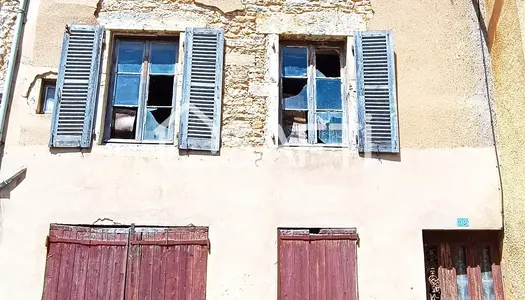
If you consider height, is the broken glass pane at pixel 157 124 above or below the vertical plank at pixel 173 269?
above

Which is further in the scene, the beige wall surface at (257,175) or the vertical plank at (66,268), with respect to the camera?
the beige wall surface at (257,175)

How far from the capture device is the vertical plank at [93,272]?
519 centimetres

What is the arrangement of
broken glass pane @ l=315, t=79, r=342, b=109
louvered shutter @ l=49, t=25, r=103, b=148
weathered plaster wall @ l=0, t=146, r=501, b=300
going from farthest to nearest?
broken glass pane @ l=315, t=79, r=342, b=109
louvered shutter @ l=49, t=25, r=103, b=148
weathered plaster wall @ l=0, t=146, r=501, b=300

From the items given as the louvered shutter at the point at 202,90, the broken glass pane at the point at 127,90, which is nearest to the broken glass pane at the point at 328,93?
the louvered shutter at the point at 202,90

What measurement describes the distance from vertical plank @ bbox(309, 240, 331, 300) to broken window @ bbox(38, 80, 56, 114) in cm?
309

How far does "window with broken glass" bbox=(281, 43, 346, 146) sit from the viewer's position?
232 inches

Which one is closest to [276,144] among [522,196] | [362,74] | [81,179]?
[362,74]

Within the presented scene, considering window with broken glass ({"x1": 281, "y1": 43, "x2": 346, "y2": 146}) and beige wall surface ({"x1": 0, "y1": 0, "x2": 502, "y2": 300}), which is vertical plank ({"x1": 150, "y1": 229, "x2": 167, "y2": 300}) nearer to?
beige wall surface ({"x1": 0, "y1": 0, "x2": 502, "y2": 300})

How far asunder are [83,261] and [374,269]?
278 centimetres

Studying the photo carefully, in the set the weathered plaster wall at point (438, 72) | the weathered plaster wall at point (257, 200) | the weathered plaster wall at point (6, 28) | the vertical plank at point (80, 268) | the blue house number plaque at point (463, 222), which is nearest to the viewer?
the vertical plank at point (80, 268)

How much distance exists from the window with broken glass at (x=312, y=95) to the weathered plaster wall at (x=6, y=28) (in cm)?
294

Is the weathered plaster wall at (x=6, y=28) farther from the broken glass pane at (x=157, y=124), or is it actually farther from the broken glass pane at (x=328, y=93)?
the broken glass pane at (x=328, y=93)

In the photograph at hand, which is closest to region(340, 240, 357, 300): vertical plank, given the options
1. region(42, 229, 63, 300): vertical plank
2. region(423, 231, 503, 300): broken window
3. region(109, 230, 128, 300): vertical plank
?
region(423, 231, 503, 300): broken window

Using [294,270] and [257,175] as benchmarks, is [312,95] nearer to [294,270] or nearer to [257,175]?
[257,175]
